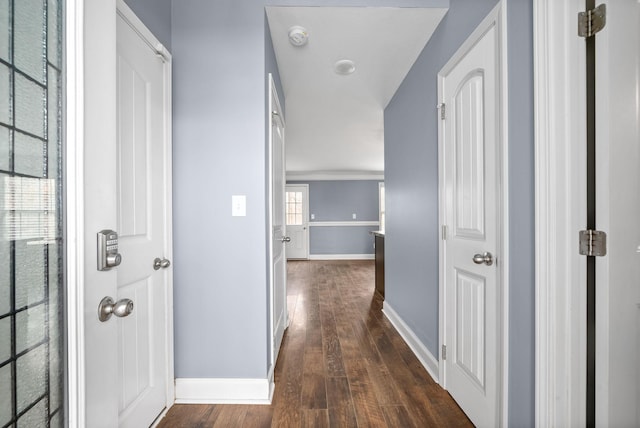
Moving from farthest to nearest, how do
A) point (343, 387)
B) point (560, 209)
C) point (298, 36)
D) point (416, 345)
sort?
point (416, 345) → point (298, 36) → point (343, 387) → point (560, 209)

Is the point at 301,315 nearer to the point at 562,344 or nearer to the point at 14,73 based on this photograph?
the point at 562,344

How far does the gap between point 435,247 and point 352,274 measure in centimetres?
405

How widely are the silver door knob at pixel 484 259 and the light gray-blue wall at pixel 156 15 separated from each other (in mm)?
1947

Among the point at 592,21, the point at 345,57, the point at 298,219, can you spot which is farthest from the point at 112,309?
the point at 298,219

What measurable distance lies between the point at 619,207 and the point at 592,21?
24.0 inches

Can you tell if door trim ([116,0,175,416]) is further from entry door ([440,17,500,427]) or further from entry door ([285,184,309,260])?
entry door ([285,184,309,260])

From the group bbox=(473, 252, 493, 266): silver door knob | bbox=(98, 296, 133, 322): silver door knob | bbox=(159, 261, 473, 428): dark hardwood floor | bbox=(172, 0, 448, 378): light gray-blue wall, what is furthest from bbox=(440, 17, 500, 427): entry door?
bbox=(98, 296, 133, 322): silver door knob

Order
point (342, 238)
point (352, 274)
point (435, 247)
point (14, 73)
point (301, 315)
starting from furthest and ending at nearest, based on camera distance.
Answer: point (342, 238), point (352, 274), point (301, 315), point (435, 247), point (14, 73)

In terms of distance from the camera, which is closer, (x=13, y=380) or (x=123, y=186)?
(x=13, y=380)

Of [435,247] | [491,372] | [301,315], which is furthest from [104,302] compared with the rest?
[301,315]

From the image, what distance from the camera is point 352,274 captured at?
5980mm

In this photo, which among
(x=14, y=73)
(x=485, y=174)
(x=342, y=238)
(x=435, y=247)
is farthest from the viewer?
(x=342, y=238)

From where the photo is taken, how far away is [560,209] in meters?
1.06

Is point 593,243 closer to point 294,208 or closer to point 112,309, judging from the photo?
point 112,309
